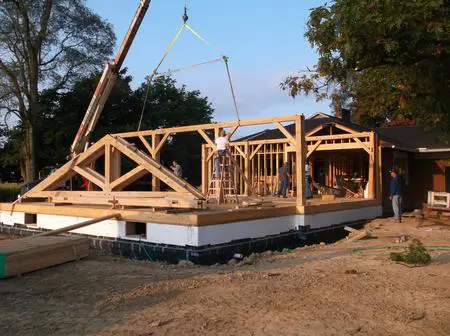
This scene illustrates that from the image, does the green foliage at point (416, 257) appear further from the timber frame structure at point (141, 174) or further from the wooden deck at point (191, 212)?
the timber frame structure at point (141, 174)

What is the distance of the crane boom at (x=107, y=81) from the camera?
13.0 metres

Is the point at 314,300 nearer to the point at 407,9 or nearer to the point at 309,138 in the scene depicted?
the point at 407,9

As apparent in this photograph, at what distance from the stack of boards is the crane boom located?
18.4 feet

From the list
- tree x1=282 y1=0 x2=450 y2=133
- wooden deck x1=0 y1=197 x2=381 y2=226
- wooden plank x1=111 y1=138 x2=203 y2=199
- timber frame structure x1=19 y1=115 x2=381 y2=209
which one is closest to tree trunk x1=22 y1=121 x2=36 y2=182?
timber frame structure x1=19 y1=115 x2=381 y2=209

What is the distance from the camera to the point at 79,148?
47.1ft

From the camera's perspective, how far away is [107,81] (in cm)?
1385

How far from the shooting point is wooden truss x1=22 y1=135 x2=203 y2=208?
33.1 ft

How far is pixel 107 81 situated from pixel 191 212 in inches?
225

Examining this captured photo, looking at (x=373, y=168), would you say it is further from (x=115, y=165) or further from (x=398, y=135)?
(x=115, y=165)

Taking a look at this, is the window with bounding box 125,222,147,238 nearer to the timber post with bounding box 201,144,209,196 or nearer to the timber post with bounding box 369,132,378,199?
the timber post with bounding box 201,144,209,196

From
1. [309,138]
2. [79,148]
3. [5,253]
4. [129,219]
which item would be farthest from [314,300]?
[309,138]

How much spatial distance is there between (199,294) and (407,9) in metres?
4.39

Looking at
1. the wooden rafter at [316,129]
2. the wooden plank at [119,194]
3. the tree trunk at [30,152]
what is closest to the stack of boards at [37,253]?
the wooden plank at [119,194]

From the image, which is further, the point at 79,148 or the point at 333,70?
the point at 79,148
